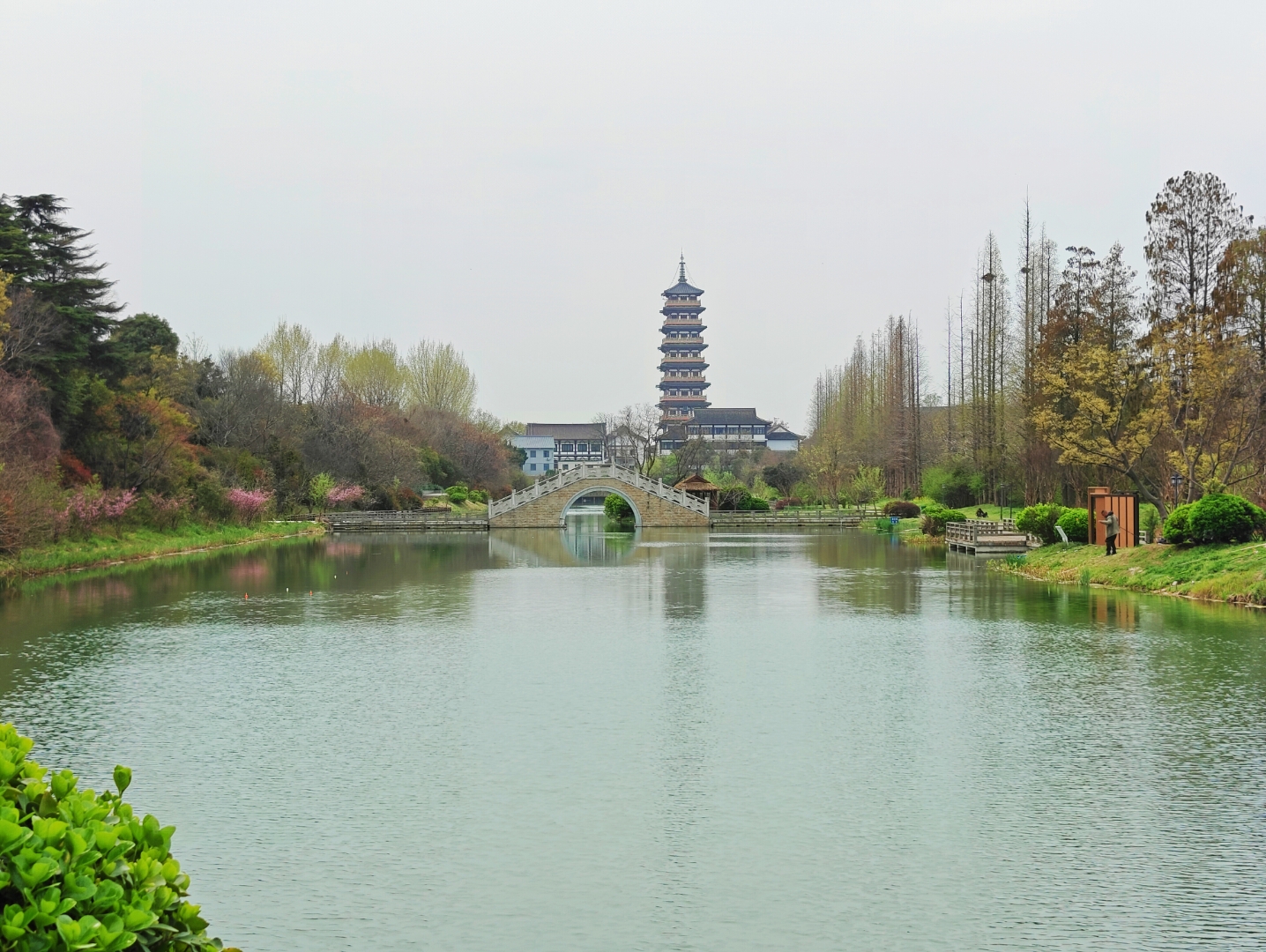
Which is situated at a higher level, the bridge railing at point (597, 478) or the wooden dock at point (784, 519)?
the bridge railing at point (597, 478)

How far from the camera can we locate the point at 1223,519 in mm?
21141

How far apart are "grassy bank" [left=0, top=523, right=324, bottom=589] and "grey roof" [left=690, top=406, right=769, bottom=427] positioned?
64.2 metres

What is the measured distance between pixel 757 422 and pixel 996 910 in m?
102

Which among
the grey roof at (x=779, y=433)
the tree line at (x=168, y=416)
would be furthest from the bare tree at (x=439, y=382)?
the grey roof at (x=779, y=433)

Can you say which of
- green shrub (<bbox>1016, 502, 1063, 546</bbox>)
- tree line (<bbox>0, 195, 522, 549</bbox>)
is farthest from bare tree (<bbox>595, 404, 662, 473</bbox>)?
green shrub (<bbox>1016, 502, 1063, 546</bbox>)

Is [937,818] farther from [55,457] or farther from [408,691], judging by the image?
[55,457]

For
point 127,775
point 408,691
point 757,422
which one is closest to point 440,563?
point 408,691

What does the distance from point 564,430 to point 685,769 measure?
4369 inches

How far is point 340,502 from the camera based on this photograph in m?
56.2

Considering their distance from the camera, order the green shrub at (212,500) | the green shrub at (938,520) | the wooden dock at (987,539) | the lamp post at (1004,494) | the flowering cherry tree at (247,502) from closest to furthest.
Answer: the wooden dock at (987,539), the green shrub at (212,500), the green shrub at (938,520), the flowering cherry tree at (247,502), the lamp post at (1004,494)

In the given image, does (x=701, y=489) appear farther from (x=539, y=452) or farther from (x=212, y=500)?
(x=539, y=452)

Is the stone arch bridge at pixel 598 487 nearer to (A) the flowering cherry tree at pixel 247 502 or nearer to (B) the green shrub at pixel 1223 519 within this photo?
(A) the flowering cherry tree at pixel 247 502

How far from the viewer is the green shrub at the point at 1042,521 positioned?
32.0m

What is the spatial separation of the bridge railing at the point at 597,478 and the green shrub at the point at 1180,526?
33.6 metres
